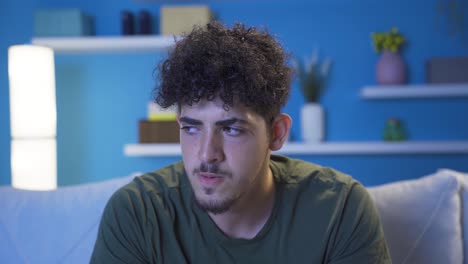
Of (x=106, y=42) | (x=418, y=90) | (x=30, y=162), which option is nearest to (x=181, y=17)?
(x=106, y=42)

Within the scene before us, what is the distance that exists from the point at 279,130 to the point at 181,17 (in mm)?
1703

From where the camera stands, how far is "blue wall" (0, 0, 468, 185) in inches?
114

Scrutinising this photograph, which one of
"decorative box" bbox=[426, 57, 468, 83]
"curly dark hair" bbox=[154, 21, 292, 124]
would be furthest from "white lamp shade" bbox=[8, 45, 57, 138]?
"decorative box" bbox=[426, 57, 468, 83]

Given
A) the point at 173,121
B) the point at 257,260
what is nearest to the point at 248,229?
the point at 257,260

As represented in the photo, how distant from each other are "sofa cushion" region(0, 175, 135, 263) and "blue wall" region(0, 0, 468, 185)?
158 centimetres

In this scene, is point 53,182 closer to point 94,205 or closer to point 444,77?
point 94,205

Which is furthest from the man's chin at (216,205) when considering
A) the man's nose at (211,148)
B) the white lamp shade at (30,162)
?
the white lamp shade at (30,162)

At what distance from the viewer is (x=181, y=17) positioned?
110 inches

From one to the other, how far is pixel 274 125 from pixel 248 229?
278 millimetres

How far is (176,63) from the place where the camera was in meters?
1.21

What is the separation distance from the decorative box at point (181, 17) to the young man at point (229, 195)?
1.57 metres

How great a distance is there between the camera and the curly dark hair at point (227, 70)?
113cm

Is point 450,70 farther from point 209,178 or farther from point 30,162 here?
point 30,162

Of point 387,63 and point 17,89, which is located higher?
point 387,63
